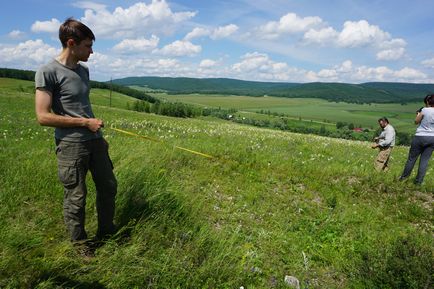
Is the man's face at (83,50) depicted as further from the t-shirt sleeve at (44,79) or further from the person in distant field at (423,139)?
the person in distant field at (423,139)

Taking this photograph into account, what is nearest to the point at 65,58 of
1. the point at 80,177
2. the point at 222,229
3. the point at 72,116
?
the point at 72,116

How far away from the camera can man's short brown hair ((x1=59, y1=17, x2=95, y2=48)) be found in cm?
390

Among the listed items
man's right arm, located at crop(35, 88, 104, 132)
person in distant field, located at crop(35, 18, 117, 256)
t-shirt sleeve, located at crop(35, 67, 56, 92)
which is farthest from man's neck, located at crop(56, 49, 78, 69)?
man's right arm, located at crop(35, 88, 104, 132)

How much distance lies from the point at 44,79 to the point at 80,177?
1.25 meters

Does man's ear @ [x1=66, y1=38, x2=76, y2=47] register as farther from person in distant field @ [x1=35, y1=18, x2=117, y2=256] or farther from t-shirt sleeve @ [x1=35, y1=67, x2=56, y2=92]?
t-shirt sleeve @ [x1=35, y1=67, x2=56, y2=92]

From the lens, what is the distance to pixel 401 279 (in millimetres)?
4402

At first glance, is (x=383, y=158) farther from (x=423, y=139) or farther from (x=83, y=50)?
(x=83, y=50)

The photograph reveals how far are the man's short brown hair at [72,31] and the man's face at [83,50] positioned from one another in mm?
50

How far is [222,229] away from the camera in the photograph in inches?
220

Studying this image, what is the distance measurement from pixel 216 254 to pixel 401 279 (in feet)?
8.20

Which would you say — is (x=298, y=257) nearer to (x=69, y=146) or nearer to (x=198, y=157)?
(x=69, y=146)

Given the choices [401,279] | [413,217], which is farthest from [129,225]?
[413,217]

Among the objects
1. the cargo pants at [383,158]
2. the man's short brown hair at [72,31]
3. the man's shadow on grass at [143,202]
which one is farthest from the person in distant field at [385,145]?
the man's short brown hair at [72,31]

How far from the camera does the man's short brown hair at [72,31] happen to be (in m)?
3.90
